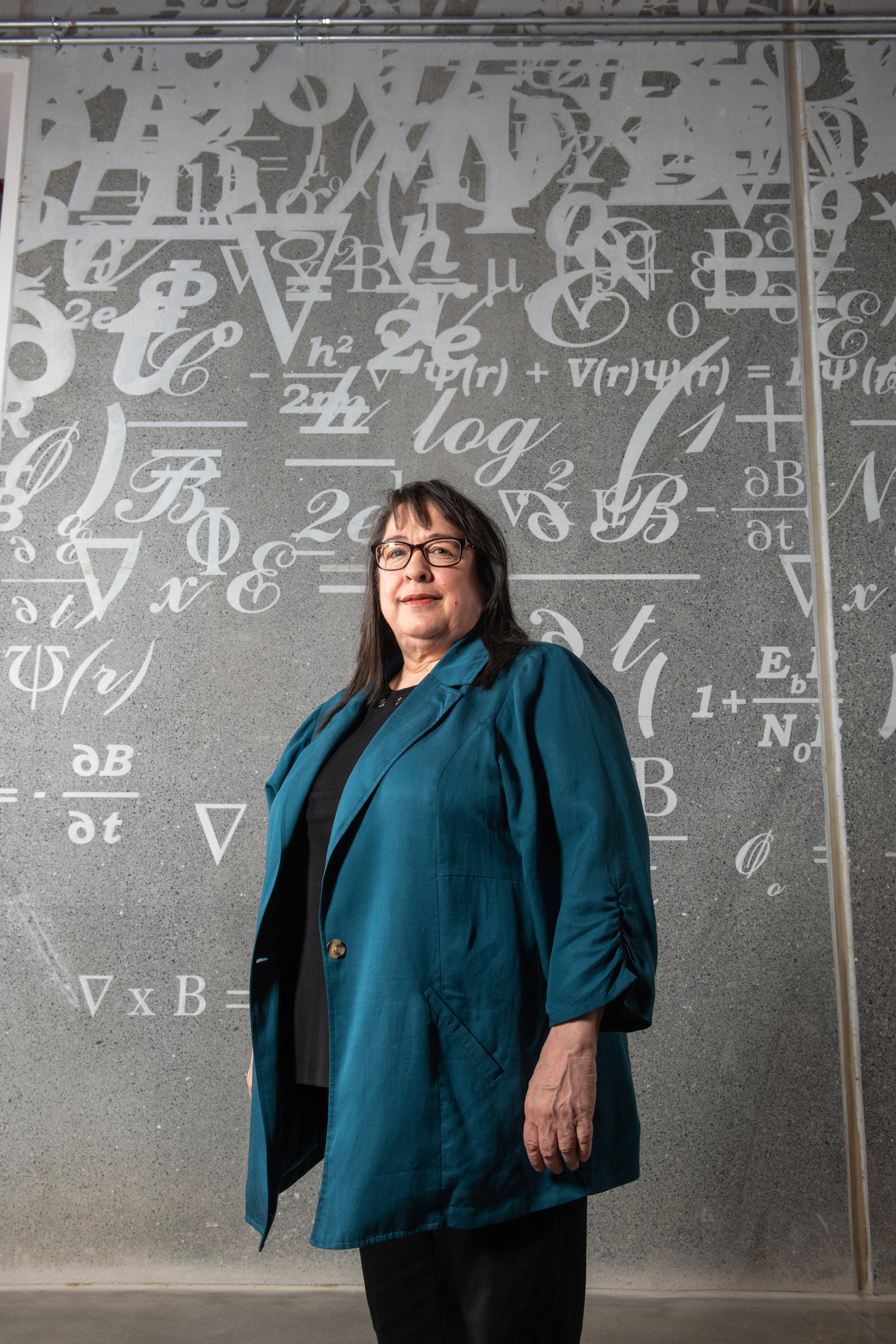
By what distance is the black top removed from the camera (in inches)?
51.5

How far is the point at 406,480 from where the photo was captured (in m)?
2.41

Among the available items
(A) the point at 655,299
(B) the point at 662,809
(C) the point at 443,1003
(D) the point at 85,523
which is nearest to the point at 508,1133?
(C) the point at 443,1003

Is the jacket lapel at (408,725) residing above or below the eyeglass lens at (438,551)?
below

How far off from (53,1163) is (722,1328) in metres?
1.56

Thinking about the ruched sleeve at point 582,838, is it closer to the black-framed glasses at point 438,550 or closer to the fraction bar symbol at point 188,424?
the black-framed glasses at point 438,550

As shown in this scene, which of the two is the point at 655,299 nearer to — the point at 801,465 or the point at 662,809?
the point at 801,465

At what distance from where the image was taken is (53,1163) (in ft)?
7.20

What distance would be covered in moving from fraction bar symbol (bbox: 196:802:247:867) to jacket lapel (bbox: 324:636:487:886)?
1066 mm

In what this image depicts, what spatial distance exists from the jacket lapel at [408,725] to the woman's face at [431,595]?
79mm

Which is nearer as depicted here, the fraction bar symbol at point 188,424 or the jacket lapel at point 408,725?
the jacket lapel at point 408,725

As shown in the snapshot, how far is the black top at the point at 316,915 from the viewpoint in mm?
1309

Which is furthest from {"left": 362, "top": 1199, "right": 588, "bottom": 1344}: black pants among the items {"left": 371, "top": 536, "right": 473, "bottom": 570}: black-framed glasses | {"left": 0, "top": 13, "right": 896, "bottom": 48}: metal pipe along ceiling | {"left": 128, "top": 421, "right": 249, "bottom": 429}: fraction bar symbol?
{"left": 0, "top": 13, "right": 896, "bottom": 48}: metal pipe along ceiling

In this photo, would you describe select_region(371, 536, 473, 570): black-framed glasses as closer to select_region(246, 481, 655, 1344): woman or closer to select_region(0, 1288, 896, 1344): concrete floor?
select_region(246, 481, 655, 1344): woman


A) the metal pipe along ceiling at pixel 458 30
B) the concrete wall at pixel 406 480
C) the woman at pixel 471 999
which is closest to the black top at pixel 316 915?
the woman at pixel 471 999
